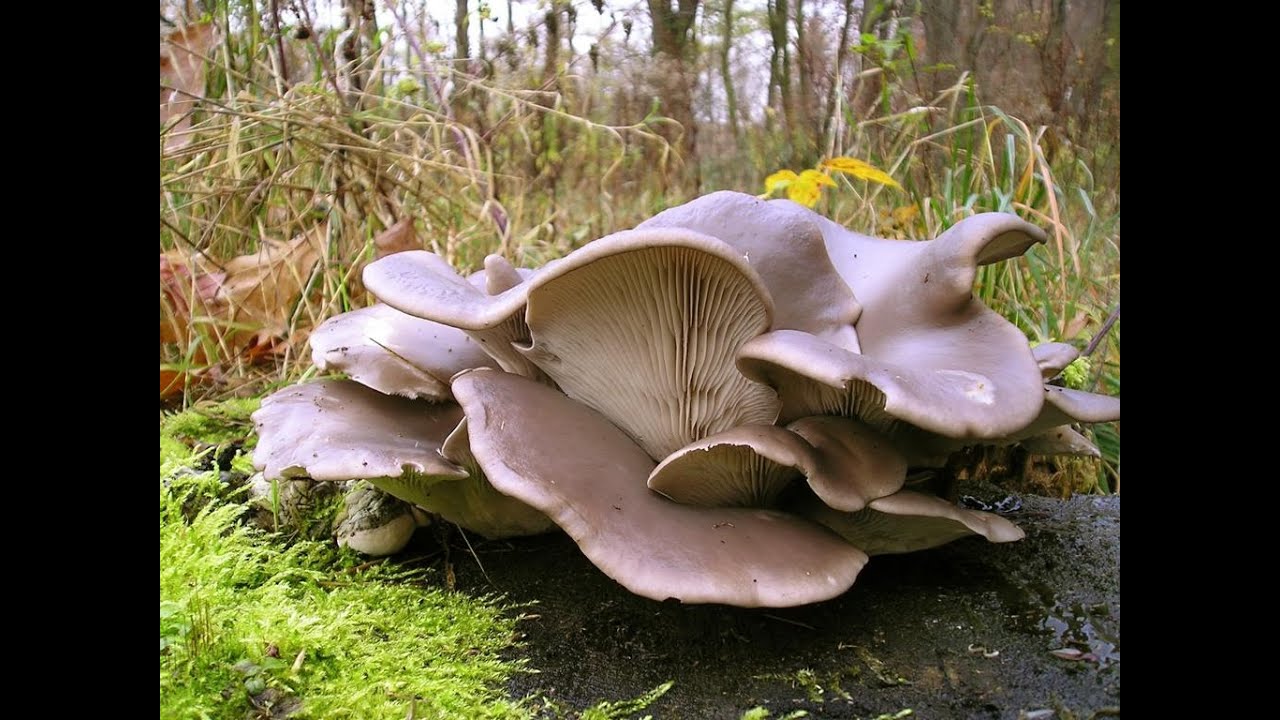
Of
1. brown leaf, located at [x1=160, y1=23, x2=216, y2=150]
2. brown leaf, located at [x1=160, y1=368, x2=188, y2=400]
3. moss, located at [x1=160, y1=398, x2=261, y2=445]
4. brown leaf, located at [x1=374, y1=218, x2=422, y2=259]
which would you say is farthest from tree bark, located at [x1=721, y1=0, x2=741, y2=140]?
moss, located at [x1=160, y1=398, x2=261, y2=445]

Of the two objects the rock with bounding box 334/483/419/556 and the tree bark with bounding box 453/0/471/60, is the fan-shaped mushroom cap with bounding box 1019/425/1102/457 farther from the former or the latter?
the tree bark with bounding box 453/0/471/60

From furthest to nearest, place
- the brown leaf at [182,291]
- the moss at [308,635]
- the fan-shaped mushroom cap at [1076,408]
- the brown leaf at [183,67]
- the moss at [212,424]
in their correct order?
the brown leaf at [183,67]
the brown leaf at [182,291]
the moss at [212,424]
the fan-shaped mushroom cap at [1076,408]
the moss at [308,635]

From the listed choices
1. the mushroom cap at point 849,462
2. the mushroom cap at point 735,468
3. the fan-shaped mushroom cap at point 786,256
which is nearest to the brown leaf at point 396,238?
the fan-shaped mushroom cap at point 786,256

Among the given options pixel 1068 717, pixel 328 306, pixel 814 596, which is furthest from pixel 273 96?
pixel 1068 717

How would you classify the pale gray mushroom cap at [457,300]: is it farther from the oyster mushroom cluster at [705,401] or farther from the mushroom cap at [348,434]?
the mushroom cap at [348,434]

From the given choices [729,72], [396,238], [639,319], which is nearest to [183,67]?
[396,238]

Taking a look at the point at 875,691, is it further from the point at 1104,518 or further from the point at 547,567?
the point at 1104,518
